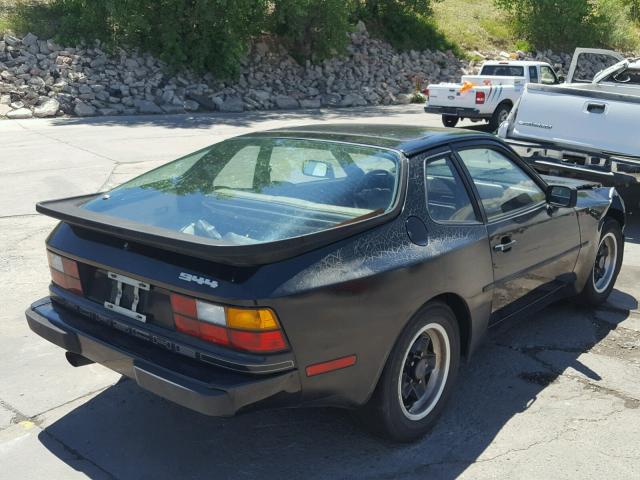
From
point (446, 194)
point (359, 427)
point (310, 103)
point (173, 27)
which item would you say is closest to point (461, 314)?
point (446, 194)

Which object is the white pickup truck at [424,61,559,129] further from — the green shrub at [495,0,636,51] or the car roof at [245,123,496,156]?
the green shrub at [495,0,636,51]

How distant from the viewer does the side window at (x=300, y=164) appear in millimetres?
3809

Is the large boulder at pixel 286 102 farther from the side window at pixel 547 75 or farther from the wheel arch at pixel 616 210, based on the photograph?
the wheel arch at pixel 616 210

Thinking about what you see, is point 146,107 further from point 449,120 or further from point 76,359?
point 76,359

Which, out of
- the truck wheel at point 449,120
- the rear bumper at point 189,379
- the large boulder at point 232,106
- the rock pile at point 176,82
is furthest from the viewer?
the large boulder at point 232,106

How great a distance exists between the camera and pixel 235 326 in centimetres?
294

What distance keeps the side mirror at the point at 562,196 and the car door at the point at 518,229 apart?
2.1 inches

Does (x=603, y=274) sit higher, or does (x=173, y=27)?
(x=173, y=27)

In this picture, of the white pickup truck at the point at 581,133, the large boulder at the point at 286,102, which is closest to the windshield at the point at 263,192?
the white pickup truck at the point at 581,133

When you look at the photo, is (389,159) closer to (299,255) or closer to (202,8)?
(299,255)

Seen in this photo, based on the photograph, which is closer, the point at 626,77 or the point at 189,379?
the point at 189,379

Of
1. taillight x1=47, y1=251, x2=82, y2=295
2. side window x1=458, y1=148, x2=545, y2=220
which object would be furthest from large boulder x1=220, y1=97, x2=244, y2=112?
taillight x1=47, y1=251, x2=82, y2=295

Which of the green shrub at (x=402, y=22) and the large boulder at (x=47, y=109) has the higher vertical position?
the green shrub at (x=402, y=22)

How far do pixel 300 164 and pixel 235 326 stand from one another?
1291 millimetres
